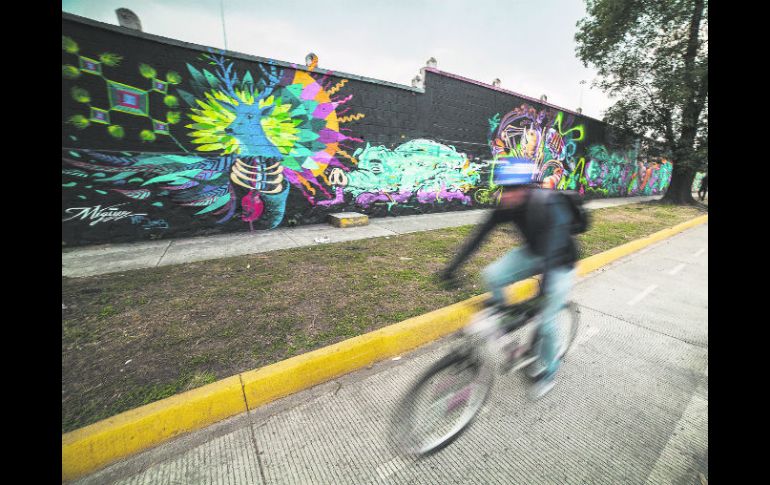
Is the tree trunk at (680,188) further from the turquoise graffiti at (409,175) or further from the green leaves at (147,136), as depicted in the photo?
the green leaves at (147,136)

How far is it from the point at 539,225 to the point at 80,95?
7.52m

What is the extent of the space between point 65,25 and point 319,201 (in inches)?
207

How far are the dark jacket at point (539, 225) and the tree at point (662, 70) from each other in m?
15.5

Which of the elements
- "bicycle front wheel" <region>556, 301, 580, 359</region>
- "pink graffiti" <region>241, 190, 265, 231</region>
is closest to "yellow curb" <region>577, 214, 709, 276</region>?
"bicycle front wheel" <region>556, 301, 580, 359</region>

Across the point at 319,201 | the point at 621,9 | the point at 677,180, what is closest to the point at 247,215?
the point at 319,201

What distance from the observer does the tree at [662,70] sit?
1261 cm

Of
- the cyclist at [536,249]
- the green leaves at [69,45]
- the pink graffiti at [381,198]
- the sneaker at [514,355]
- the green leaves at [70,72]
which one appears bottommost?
the sneaker at [514,355]

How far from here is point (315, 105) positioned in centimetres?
737

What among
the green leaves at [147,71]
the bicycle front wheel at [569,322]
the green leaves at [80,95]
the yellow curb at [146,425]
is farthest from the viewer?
the green leaves at [147,71]

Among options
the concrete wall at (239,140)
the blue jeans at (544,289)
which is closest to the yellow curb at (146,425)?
the blue jeans at (544,289)

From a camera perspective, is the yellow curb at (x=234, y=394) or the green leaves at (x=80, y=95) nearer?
the yellow curb at (x=234, y=394)
